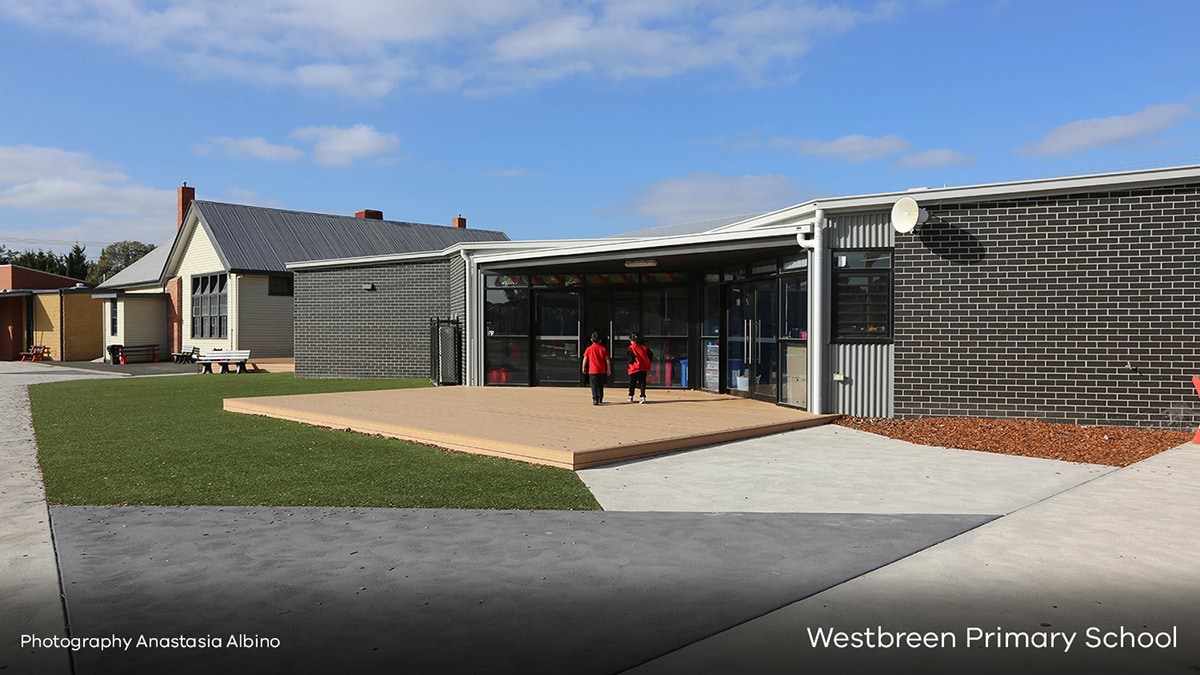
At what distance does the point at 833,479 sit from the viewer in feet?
26.7

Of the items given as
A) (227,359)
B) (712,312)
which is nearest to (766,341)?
(712,312)

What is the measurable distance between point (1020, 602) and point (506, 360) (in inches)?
553

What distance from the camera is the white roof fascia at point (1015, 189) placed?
1097 cm

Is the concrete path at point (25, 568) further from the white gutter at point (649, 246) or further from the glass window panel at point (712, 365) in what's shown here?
the glass window panel at point (712, 365)

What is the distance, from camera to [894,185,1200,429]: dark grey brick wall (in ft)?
36.3

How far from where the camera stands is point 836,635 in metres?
4.04

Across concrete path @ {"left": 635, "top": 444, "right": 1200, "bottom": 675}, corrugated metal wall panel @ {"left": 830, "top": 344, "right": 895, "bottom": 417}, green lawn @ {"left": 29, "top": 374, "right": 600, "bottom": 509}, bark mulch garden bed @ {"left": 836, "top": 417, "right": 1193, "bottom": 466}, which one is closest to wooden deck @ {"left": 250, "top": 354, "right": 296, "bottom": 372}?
green lawn @ {"left": 29, "top": 374, "right": 600, "bottom": 509}

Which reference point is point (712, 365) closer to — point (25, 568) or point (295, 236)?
point (25, 568)

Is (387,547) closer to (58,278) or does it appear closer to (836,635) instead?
(836,635)

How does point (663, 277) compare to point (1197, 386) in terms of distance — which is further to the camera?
point (663, 277)

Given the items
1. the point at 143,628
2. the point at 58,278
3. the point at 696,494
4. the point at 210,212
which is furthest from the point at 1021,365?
the point at 58,278

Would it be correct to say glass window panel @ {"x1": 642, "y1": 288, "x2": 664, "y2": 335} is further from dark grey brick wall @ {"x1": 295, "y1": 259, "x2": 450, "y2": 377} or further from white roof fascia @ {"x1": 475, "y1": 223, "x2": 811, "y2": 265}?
dark grey brick wall @ {"x1": 295, "y1": 259, "x2": 450, "y2": 377}

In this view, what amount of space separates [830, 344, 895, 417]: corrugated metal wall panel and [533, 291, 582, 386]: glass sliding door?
20.5ft

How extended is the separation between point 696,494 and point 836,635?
345cm
